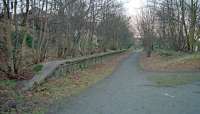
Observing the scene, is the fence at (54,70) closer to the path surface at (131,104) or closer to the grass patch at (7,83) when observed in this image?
the grass patch at (7,83)

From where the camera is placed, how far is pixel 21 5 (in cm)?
1451

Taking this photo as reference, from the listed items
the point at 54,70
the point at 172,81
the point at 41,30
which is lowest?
the point at 172,81

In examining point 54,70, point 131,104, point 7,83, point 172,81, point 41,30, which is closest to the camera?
point 131,104

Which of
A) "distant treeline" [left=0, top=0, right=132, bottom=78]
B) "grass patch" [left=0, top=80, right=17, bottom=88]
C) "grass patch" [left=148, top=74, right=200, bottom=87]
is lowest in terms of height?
"grass patch" [left=148, top=74, right=200, bottom=87]

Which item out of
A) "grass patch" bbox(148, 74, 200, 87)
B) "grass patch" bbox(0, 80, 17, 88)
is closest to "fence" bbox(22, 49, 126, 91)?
"grass patch" bbox(0, 80, 17, 88)

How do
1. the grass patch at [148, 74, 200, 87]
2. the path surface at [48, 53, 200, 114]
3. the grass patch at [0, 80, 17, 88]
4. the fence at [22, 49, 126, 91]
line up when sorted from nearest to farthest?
the path surface at [48, 53, 200, 114]
the grass patch at [0, 80, 17, 88]
the fence at [22, 49, 126, 91]
the grass patch at [148, 74, 200, 87]

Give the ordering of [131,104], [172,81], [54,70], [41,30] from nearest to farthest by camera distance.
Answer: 1. [131,104]
2. [172,81]
3. [54,70]
4. [41,30]

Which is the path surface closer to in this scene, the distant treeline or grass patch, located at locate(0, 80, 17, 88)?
grass patch, located at locate(0, 80, 17, 88)

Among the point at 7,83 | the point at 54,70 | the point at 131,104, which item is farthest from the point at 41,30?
the point at 131,104

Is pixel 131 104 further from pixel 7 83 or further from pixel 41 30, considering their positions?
pixel 41 30

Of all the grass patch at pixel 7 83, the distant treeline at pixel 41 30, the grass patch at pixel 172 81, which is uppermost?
the distant treeline at pixel 41 30

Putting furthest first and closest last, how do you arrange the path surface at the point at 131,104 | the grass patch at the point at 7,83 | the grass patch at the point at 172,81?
1. the grass patch at the point at 172,81
2. the grass patch at the point at 7,83
3. the path surface at the point at 131,104

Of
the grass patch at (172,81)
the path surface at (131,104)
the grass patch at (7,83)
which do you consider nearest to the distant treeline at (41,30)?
the grass patch at (7,83)

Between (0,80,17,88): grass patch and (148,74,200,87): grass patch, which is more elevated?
(0,80,17,88): grass patch
